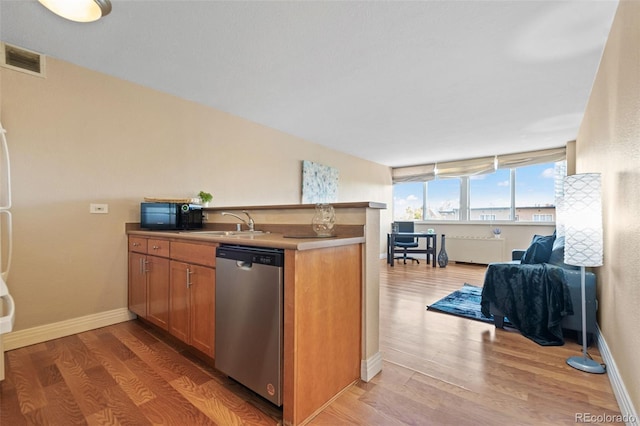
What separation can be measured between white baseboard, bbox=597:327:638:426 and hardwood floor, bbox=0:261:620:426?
0.14 feet

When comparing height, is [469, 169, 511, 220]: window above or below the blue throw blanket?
above

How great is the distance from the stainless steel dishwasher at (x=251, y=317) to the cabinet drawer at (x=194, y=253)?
0.11 meters

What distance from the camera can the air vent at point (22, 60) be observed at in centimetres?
225

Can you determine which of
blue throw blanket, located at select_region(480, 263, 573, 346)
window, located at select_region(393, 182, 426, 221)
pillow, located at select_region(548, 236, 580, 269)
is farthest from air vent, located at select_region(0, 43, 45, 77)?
window, located at select_region(393, 182, 426, 221)

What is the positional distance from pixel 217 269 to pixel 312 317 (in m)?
0.68

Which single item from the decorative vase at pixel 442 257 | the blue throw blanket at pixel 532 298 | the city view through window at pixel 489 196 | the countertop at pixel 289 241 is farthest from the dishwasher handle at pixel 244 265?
the city view through window at pixel 489 196

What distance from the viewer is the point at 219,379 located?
5.90 feet

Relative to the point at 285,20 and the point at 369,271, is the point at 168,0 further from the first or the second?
the point at 369,271

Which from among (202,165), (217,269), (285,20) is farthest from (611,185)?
(202,165)

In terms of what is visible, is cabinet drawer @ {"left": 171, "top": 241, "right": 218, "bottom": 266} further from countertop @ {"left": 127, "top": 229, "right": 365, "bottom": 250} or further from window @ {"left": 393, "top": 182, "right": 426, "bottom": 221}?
window @ {"left": 393, "top": 182, "right": 426, "bottom": 221}

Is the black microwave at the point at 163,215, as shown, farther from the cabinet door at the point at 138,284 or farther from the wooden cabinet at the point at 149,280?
the cabinet door at the point at 138,284

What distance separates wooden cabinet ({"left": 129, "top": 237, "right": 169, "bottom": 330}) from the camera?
2268 millimetres

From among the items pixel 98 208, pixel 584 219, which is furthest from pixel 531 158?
pixel 98 208

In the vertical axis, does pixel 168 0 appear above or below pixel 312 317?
above
